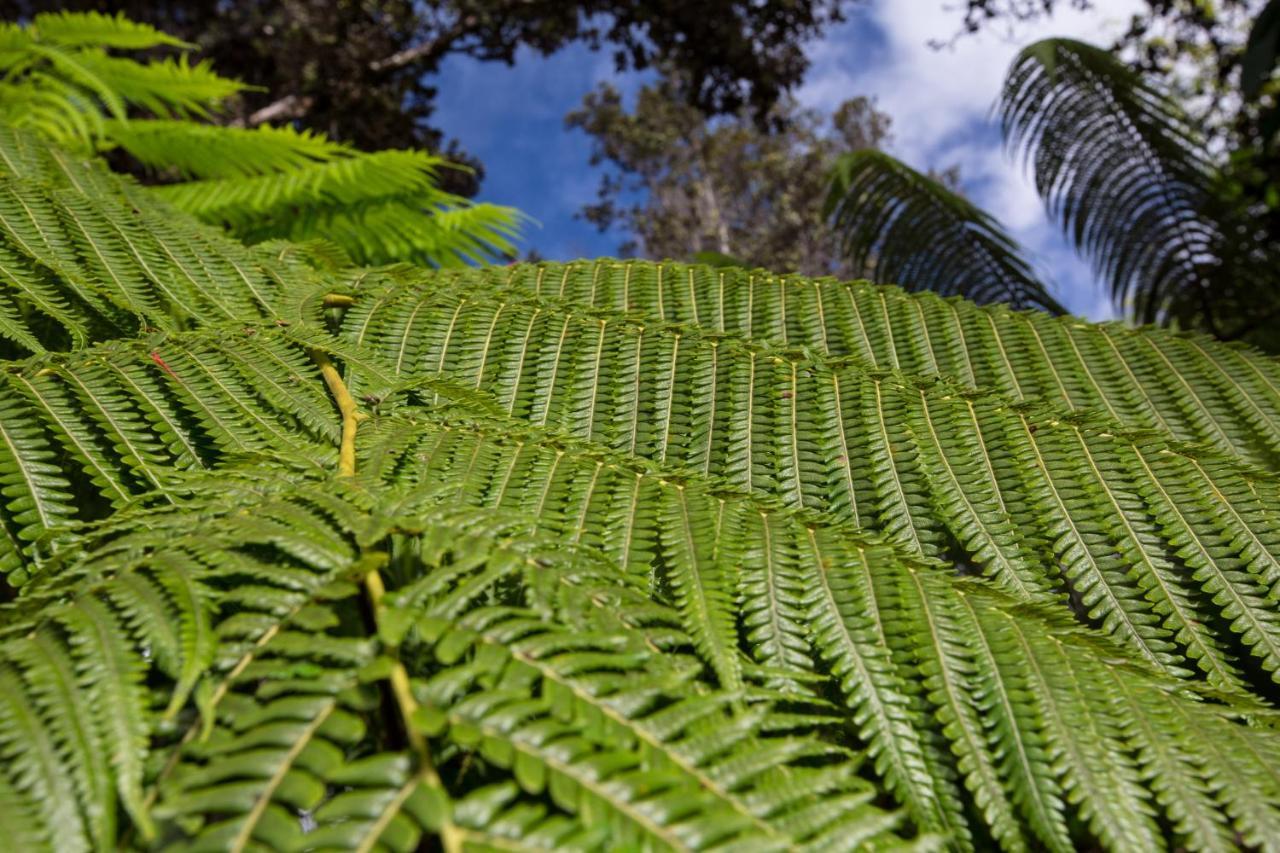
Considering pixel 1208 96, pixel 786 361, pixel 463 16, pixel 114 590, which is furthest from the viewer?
pixel 1208 96

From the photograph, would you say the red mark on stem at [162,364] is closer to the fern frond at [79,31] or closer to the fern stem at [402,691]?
the fern stem at [402,691]

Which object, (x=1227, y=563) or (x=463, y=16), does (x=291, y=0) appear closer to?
(x=463, y=16)

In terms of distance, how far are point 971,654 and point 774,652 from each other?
158mm

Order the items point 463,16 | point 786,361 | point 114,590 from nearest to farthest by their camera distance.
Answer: point 114,590
point 786,361
point 463,16

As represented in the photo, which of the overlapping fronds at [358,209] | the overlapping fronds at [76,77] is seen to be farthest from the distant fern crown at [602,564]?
the overlapping fronds at [76,77]

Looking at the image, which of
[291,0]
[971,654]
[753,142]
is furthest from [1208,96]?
[971,654]

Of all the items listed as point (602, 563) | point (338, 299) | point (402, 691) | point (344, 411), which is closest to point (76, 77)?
point (338, 299)

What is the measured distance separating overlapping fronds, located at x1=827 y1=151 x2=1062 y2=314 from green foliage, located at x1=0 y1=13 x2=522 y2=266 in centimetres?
179

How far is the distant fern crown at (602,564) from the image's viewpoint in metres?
0.46

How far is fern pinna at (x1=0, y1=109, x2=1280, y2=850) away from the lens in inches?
18.2

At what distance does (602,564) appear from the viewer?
0.68 metres

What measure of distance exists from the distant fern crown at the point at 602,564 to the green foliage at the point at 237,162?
46.8 inches

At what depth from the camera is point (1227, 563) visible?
0.88 metres

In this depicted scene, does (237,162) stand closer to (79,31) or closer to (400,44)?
(79,31)
